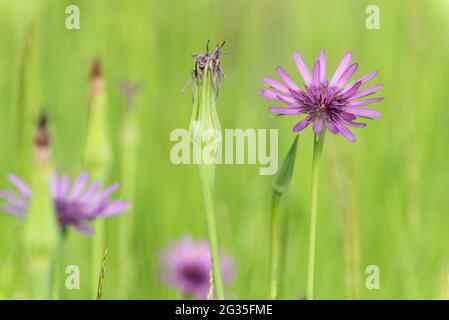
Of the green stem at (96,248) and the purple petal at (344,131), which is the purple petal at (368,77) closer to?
the purple petal at (344,131)

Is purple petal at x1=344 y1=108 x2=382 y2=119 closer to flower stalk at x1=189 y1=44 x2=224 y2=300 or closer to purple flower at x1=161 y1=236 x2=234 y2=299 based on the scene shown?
flower stalk at x1=189 y1=44 x2=224 y2=300

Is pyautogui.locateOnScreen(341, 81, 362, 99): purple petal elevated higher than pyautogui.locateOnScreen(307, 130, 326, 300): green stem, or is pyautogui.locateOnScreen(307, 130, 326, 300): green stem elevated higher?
pyautogui.locateOnScreen(341, 81, 362, 99): purple petal

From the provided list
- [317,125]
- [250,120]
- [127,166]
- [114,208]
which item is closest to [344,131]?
[317,125]

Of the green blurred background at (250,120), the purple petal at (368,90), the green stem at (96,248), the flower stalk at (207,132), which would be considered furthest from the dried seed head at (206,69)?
the green blurred background at (250,120)

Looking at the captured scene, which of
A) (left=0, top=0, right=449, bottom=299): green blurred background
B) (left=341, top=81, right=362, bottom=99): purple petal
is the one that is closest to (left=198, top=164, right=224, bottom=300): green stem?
(left=341, top=81, right=362, bottom=99): purple petal

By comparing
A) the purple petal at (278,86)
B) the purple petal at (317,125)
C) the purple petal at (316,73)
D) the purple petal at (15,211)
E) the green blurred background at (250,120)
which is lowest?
the purple petal at (15,211)

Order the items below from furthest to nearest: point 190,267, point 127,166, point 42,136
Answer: point 190,267 < point 127,166 < point 42,136

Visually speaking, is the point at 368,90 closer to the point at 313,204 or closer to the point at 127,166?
the point at 313,204
